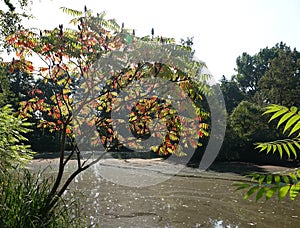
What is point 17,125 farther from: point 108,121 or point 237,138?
point 237,138

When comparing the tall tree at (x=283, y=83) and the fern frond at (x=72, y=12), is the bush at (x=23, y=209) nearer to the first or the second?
the fern frond at (x=72, y=12)

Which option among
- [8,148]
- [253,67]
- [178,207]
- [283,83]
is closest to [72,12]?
[8,148]

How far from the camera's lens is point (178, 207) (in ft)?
20.2

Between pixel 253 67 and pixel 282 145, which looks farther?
pixel 253 67

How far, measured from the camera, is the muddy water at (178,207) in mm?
5129

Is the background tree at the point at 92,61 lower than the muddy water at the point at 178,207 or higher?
higher

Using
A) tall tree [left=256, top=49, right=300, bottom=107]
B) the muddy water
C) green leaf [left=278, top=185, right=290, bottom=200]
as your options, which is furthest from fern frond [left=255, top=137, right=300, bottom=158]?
tall tree [left=256, top=49, right=300, bottom=107]

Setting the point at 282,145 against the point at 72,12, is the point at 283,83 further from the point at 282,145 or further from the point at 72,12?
the point at 282,145

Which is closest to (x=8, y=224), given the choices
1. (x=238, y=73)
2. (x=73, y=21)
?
(x=73, y=21)

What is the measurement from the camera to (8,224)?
7.73 ft

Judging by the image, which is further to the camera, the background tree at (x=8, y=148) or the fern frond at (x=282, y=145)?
Result: the background tree at (x=8, y=148)

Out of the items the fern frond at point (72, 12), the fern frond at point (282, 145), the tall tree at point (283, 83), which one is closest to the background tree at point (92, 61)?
the fern frond at point (72, 12)

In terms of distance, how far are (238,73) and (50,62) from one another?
36450 millimetres

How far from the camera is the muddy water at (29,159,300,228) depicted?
513cm
